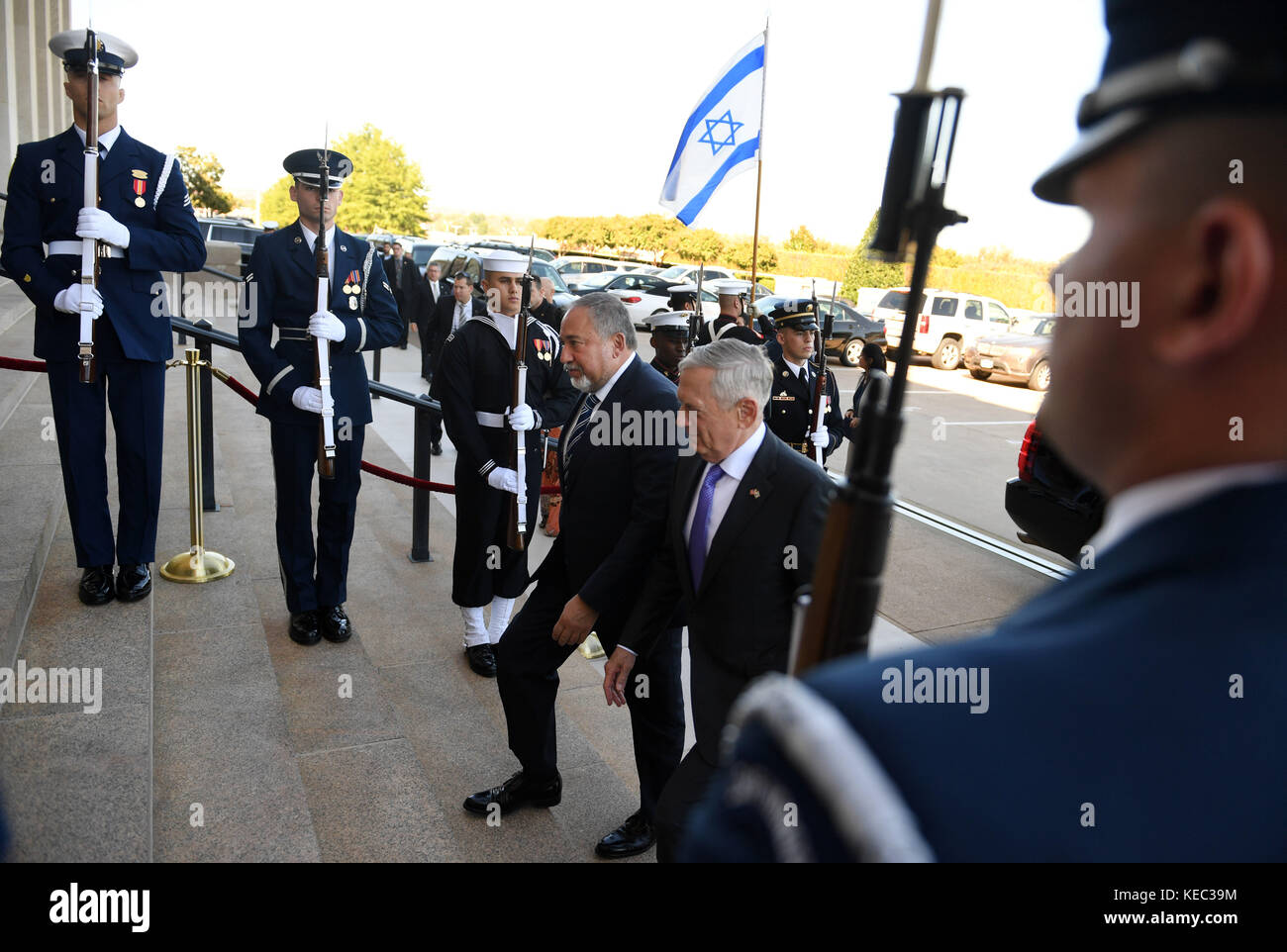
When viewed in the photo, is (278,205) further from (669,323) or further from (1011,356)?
(669,323)

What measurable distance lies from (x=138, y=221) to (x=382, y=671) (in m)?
2.43

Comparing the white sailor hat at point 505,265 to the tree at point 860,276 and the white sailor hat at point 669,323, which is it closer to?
the white sailor hat at point 669,323

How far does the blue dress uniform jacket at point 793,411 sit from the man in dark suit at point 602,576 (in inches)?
112

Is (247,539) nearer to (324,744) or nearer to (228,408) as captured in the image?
(324,744)

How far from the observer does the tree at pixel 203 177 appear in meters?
61.7

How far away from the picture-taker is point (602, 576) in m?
3.60

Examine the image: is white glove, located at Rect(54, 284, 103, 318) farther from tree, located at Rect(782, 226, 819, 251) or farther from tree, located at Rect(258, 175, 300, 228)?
tree, located at Rect(258, 175, 300, 228)

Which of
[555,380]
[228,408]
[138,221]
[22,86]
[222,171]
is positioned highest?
[222,171]

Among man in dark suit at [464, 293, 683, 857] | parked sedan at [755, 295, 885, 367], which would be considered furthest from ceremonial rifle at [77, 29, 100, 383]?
parked sedan at [755, 295, 885, 367]

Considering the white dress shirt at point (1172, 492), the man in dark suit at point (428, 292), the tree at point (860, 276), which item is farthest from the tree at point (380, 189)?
Result: the white dress shirt at point (1172, 492)

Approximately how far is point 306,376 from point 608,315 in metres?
1.83

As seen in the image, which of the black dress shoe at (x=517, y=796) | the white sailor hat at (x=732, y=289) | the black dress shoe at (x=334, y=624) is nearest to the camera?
the black dress shoe at (x=517, y=796)

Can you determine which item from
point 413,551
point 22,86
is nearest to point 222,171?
point 22,86
